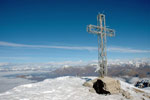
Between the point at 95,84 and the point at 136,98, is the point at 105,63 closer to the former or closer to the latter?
the point at 95,84

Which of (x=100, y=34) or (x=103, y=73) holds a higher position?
(x=100, y=34)

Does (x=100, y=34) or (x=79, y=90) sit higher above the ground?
(x=100, y=34)

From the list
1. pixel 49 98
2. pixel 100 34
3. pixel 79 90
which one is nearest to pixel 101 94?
pixel 79 90

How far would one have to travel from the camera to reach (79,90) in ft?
53.2

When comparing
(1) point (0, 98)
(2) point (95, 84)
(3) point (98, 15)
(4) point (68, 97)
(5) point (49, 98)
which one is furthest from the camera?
(3) point (98, 15)

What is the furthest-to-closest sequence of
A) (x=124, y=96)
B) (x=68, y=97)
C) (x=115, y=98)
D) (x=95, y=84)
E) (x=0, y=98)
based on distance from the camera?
1. (x=95, y=84)
2. (x=124, y=96)
3. (x=115, y=98)
4. (x=68, y=97)
5. (x=0, y=98)

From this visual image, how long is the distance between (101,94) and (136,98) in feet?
13.8

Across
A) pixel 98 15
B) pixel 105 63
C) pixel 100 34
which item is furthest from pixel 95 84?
pixel 98 15

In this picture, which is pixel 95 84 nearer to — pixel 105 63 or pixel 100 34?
pixel 105 63

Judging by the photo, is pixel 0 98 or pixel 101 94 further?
pixel 101 94

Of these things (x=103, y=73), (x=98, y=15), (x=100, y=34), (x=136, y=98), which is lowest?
(x=136, y=98)

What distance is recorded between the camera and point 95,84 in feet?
58.2

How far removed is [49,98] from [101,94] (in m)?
6.35

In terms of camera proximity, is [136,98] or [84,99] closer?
→ [84,99]
